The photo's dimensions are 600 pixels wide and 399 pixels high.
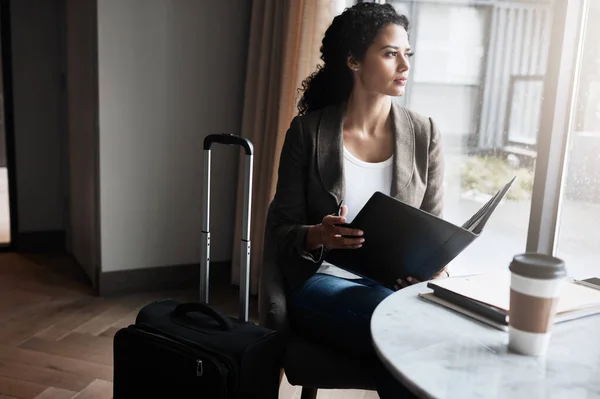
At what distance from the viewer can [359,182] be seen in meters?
1.53

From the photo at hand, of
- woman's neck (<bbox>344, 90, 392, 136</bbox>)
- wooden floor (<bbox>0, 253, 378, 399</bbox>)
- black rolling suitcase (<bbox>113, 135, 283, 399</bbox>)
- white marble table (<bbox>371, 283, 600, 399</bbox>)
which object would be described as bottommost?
wooden floor (<bbox>0, 253, 378, 399</bbox>)

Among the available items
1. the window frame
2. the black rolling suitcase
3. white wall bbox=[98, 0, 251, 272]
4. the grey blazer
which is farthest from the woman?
white wall bbox=[98, 0, 251, 272]

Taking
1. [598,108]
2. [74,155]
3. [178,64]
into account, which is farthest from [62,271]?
[598,108]

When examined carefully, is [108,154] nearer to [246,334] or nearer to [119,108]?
[119,108]

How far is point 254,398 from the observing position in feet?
4.43

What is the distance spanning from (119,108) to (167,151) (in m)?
0.31

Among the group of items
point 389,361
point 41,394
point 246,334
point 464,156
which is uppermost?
point 464,156

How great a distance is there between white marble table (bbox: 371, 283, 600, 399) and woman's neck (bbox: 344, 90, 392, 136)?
698 mm

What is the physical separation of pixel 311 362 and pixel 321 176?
45 centimetres

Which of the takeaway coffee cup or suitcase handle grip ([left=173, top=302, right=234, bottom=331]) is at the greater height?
the takeaway coffee cup

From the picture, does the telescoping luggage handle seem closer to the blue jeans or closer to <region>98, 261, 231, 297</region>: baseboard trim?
the blue jeans

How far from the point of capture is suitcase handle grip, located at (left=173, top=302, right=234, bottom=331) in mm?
1396

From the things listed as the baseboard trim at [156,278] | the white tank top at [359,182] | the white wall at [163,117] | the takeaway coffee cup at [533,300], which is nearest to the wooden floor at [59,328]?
the baseboard trim at [156,278]

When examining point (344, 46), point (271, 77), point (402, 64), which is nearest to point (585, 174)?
point (402, 64)
